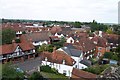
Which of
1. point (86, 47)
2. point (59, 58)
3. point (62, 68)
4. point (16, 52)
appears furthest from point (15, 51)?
point (86, 47)

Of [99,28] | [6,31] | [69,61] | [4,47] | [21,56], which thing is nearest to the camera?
[69,61]

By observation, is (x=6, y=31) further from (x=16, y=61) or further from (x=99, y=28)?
(x=99, y=28)

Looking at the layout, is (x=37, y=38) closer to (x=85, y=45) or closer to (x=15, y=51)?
(x=85, y=45)

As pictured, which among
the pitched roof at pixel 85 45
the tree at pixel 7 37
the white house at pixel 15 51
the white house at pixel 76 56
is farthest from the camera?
the tree at pixel 7 37

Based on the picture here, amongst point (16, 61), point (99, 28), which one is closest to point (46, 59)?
point (16, 61)

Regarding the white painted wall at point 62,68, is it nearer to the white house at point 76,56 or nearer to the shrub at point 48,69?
the shrub at point 48,69

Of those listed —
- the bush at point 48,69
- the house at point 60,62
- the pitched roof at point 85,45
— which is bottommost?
the bush at point 48,69

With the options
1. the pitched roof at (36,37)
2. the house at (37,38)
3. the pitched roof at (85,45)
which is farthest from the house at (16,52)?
the pitched roof at (85,45)
